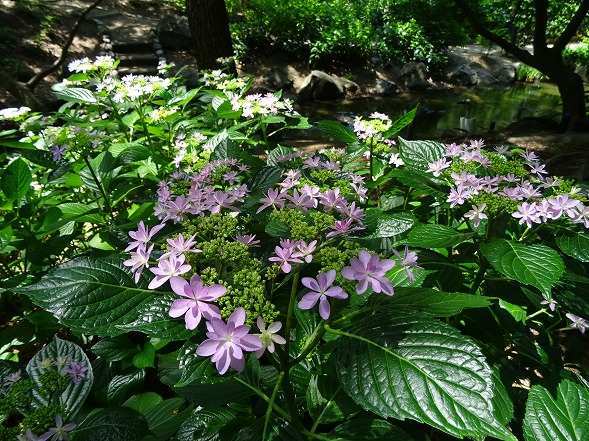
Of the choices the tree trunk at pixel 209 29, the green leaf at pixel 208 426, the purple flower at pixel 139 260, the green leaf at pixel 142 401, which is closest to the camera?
the purple flower at pixel 139 260

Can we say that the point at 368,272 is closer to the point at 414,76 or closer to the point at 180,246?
the point at 180,246

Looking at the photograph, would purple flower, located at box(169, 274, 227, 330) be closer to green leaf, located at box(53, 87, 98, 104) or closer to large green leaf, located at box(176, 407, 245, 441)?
large green leaf, located at box(176, 407, 245, 441)

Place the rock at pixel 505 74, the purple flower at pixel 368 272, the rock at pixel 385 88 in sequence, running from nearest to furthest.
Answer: the purple flower at pixel 368 272 < the rock at pixel 385 88 < the rock at pixel 505 74

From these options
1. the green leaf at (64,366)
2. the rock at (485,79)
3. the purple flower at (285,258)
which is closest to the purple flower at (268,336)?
the purple flower at (285,258)

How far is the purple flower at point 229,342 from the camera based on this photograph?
2.08ft

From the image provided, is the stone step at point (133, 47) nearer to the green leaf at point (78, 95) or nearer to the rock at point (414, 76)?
the rock at point (414, 76)

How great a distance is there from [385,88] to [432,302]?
11779mm

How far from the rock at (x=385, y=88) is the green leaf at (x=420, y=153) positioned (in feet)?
35.1

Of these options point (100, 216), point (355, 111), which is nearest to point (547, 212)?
point (100, 216)

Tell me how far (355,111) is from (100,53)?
660 cm

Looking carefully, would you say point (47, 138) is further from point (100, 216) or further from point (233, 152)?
point (233, 152)

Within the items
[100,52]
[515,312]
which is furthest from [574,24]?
[100,52]

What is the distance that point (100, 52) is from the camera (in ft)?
31.9

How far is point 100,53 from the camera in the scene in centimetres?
963
